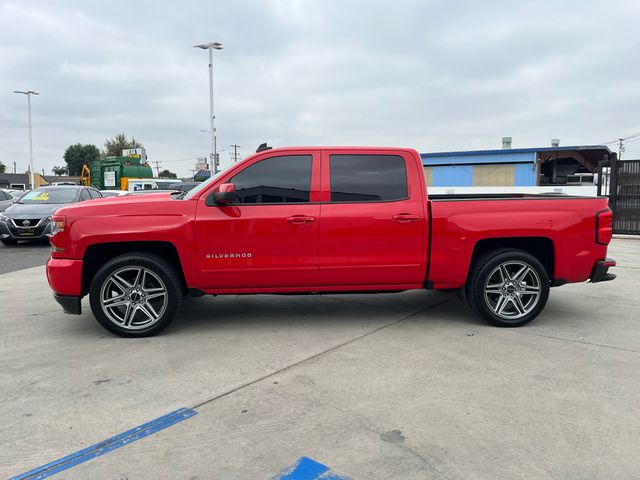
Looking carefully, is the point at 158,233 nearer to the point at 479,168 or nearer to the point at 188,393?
the point at 188,393

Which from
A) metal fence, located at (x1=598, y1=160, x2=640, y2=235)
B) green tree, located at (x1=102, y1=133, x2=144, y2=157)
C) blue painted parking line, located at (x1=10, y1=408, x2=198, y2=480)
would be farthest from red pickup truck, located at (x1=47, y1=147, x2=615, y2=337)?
green tree, located at (x1=102, y1=133, x2=144, y2=157)

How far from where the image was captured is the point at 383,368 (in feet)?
13.0

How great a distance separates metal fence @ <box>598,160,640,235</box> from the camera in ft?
44.7

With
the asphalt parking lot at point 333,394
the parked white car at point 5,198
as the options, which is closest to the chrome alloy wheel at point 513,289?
the asphalt parking lot at point 333,394

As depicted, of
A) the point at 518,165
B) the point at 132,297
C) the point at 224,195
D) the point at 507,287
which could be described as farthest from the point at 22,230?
the point at 518,165

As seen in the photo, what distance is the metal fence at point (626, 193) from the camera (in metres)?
13.6

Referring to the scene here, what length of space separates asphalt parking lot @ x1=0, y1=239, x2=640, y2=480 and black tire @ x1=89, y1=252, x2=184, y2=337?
16 cm

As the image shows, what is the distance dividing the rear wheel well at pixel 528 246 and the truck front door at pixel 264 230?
180 centimetres

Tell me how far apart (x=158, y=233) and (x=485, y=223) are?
3.26 meters

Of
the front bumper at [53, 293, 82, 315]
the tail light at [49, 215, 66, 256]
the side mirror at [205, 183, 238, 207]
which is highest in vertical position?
the side mirror at [205, 183, 238, 207]

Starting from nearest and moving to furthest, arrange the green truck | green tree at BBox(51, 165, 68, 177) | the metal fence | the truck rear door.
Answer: the truck rear door < the metal fence < the green truck < green tree at BBox(51, 165, 68, 177)

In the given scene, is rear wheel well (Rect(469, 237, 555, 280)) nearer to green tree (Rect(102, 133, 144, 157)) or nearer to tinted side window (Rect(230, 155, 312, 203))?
tinted side window (Rect(230, 155, 312, 203))

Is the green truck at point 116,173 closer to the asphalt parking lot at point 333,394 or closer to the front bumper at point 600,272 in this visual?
the asphalt parking lot at point 333,394

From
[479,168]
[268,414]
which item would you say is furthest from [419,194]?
[479,168]
